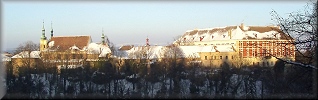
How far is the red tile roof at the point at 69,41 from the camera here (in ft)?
23.3

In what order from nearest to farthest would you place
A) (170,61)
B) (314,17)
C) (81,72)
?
(314,17), (81,72), (170,61)

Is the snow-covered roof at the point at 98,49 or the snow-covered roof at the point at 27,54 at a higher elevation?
the snow-covered roof at the point at 98,49

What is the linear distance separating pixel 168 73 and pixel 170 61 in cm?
39

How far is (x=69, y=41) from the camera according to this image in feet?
24.6

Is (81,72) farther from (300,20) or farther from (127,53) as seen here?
(300,20)

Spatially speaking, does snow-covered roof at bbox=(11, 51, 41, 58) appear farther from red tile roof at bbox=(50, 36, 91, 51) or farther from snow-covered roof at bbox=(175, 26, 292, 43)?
snow-covered roof at bbox=(175, 26, 292, 43)

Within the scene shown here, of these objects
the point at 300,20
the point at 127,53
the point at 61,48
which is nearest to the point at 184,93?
the point at 127,53

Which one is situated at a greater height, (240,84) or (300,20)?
(300,20)

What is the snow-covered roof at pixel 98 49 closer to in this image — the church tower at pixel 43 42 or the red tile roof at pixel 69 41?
the red tile roof at pixel 69 41

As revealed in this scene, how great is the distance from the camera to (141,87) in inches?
219

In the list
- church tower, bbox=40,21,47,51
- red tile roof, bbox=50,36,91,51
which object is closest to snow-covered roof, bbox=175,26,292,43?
red tile roof, bbox=50,36,91,51

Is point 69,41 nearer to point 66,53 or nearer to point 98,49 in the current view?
point 98,49

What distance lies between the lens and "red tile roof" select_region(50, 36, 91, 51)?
23.3 ft

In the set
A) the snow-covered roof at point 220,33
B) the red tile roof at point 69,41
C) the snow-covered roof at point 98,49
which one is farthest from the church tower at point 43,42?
the snow-covered roof at point 220,33
